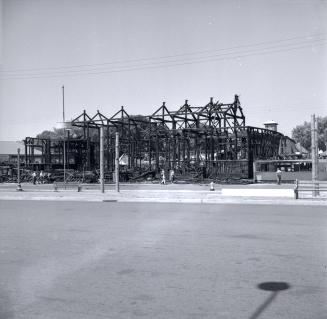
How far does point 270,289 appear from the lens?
6293 millimetres

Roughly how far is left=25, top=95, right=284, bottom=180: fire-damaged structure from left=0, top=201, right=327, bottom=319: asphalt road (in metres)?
27.6

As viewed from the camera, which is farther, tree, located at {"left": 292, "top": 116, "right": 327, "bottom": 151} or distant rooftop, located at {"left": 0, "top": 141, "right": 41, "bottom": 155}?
tree, located at {"left": 292, "top": 116, "right": 327, "bottom": 151}

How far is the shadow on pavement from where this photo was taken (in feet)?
17.9

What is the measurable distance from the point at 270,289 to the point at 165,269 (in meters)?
2.06

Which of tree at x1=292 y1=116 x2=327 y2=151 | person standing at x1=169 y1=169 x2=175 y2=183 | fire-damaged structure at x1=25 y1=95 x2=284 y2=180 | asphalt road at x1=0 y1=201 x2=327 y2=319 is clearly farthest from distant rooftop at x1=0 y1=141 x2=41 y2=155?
asphalt road at x1=0 y1=201 x2=327 y2=319

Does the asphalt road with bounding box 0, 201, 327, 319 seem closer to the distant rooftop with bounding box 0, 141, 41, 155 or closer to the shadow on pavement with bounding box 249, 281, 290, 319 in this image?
the shadow on pavement with bounding box 249, 281, 290, 319

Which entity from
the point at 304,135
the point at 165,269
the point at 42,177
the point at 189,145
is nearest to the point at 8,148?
the point at 42,177

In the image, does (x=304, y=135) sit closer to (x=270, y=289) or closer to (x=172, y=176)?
(x=172, y=176)

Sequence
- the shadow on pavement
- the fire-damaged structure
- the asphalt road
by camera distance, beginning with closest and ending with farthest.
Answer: the shadow on pavement, the asphalt road, the fire-damaged structure

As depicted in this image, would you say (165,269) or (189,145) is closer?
(165,269)

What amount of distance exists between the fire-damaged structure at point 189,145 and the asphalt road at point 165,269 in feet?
90.7

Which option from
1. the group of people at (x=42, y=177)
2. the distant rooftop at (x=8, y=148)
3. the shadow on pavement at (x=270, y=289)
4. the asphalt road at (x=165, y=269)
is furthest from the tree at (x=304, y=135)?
the shadow on pavement at (x=270, y=289)

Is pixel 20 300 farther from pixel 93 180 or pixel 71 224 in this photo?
pixel 93 180

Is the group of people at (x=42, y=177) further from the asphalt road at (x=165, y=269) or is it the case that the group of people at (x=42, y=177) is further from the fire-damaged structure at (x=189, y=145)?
the asphalt road at (x=165, y=269)
